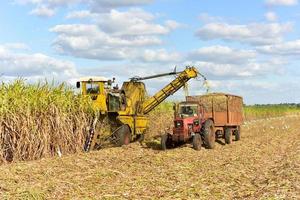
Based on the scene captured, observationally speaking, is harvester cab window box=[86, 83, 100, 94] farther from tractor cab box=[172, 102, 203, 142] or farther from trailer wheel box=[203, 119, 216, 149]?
trailer wheel box=[203, 119, 216, 149]

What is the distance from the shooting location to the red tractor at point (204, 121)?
1733 cm

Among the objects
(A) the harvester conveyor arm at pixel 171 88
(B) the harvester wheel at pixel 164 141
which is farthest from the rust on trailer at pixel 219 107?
(B) the harvester wheel at pixel 164 141

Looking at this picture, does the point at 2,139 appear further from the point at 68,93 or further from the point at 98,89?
the point at 98,89

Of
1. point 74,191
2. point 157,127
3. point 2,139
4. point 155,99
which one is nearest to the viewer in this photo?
point 74,191

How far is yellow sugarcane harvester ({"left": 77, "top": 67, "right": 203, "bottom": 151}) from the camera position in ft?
62.3

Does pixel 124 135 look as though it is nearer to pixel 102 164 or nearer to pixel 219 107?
pixel 219 107

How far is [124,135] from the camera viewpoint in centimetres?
1920

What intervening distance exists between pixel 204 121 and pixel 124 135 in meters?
3.12

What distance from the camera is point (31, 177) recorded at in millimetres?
11266

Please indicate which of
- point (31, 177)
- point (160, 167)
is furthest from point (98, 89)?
point (31, 177)

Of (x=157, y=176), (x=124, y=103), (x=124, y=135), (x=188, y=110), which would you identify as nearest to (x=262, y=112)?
(x=124, y=103)

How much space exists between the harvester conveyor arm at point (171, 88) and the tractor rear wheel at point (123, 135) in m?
2.54

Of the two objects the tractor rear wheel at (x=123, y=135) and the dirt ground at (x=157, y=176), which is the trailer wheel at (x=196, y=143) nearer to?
the dirt ground at (x=157, y=176)

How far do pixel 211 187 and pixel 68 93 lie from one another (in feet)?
28.4
